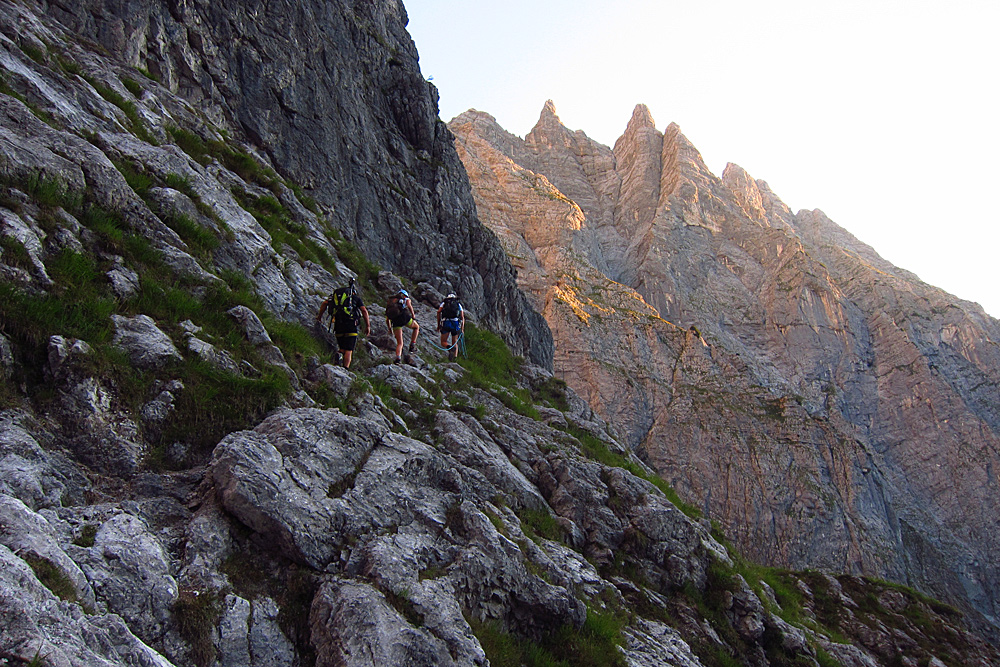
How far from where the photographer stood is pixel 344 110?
1812 centimetres

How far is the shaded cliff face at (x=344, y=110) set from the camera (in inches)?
544

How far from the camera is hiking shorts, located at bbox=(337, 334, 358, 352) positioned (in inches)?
341

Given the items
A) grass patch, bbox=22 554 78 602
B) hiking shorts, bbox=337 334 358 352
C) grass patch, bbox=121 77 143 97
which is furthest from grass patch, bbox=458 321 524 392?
grass patch, bbox=22 554 78 602

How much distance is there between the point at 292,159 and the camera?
15.8 m

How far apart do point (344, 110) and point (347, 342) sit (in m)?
11.9

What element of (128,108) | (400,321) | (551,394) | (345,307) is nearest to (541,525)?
(345,307)

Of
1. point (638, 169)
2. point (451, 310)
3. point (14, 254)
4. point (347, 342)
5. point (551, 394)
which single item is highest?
point (638, 169)

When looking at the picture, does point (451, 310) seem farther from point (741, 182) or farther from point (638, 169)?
point (741, 182)

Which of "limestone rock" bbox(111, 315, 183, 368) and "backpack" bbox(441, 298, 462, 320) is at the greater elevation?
"backpack" bbox(441, 298, 462, 320)

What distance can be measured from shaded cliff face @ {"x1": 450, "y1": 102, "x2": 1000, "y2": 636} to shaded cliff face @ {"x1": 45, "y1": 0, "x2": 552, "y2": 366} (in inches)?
839

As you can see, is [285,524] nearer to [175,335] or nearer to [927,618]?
[175,335]

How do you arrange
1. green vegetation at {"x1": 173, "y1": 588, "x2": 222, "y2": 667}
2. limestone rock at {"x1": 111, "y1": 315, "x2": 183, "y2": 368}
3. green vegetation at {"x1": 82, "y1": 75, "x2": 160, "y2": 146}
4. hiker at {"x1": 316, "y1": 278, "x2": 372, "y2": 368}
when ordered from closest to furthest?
green vegetation at {"x1": 173, "y1": 588, "x2": 222, "y2": 667}
limestone rock at {"x1": 111, "y1": 315, "x2": 183, "y2": 368}
hiker at {"x1": 316, "y1": 278, "x2": 372, "y2": 368}
green vegetation at {"x1": 82, "y1": 75, "x2": 160, "y2": 146}

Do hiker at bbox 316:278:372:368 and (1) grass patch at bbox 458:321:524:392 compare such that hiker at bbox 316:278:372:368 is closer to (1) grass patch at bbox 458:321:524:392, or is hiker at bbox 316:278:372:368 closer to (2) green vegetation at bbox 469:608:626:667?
(1) grass patch at bbox 458:321:524:392

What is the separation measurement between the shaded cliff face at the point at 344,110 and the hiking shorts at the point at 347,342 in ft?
25.0
